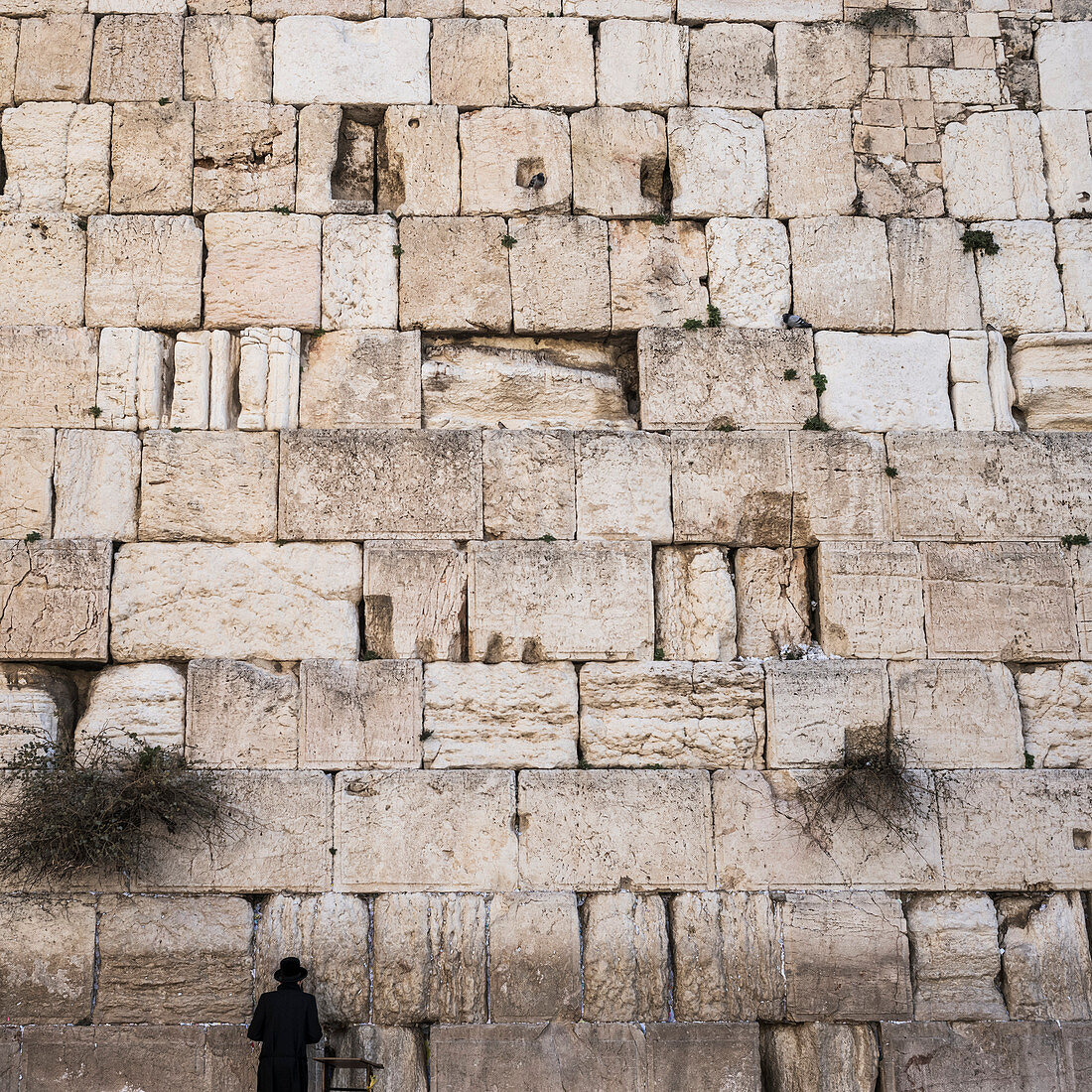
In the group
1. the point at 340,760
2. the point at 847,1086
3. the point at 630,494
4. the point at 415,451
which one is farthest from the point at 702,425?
the point at 847,1086

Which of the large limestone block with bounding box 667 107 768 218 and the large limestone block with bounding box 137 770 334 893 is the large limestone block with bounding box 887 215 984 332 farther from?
the large limestone block with bounding box 137 770 334 893

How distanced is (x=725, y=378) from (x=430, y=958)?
3.44m

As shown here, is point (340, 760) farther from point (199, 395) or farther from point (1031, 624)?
point (1031, 624)

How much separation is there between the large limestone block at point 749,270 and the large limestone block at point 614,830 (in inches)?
104

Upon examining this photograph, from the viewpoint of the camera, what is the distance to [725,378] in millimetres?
6152

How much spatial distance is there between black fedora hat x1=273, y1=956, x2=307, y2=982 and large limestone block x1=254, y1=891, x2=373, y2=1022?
0.30 metres

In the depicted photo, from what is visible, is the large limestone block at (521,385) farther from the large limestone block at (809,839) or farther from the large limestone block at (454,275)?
the large limestone block at (809,839)

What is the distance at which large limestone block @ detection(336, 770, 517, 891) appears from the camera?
5.43 meters

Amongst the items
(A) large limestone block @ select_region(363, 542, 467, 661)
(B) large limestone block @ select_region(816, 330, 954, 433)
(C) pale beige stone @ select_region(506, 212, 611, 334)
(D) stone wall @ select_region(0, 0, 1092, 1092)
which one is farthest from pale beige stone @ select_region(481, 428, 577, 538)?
(B) large limestone block @ select_region(816, 330, 954, 433)

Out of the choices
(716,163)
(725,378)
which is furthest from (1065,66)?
(725,378)

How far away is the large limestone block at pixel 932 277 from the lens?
6.33m

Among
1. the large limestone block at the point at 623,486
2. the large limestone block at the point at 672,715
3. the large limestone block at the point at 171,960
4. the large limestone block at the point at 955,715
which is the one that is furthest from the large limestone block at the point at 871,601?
the large limestone block at the point at 171,960

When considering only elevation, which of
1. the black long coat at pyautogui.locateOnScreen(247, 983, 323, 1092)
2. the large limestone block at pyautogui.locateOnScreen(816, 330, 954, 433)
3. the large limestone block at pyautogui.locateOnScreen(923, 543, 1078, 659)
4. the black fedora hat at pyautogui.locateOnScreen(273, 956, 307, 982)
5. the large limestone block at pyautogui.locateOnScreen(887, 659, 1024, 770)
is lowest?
the black long coat at pyautogui.locateOnScreen(247, 983, 323, 1092)

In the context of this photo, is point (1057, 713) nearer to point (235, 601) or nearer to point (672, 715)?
point (672, 715)
